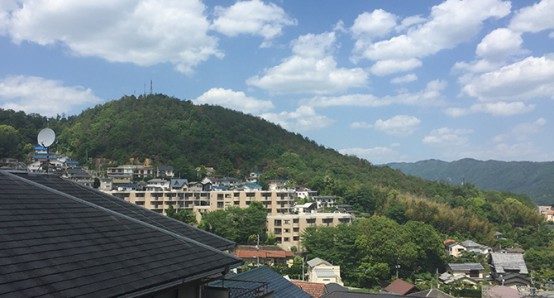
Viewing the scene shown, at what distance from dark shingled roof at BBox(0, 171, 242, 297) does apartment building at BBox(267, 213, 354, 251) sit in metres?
42.0

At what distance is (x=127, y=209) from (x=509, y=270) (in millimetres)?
44266

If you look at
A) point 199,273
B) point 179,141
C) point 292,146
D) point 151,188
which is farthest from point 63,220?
point 292,146

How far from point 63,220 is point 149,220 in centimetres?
296

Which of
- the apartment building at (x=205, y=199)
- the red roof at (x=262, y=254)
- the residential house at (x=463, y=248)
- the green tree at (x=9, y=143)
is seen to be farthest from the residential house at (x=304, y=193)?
the green tree at (x=9, y=143)

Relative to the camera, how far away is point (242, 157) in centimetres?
8231

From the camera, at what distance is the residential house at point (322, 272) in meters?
34.8

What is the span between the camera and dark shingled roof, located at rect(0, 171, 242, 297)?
4062 millimetres

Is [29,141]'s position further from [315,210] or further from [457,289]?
[457,289]

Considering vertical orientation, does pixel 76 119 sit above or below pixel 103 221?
above

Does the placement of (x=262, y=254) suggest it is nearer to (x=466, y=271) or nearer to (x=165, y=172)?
(x=466, y=271)

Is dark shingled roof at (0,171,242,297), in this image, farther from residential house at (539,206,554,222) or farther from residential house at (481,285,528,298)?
residential house at (539,206,554,222)

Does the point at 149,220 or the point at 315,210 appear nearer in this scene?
the point at 149,220

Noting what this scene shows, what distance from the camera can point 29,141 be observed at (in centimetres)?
7281

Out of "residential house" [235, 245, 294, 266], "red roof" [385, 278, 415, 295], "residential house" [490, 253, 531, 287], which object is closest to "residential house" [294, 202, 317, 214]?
"residential house" [235, 245, 294, 266]
